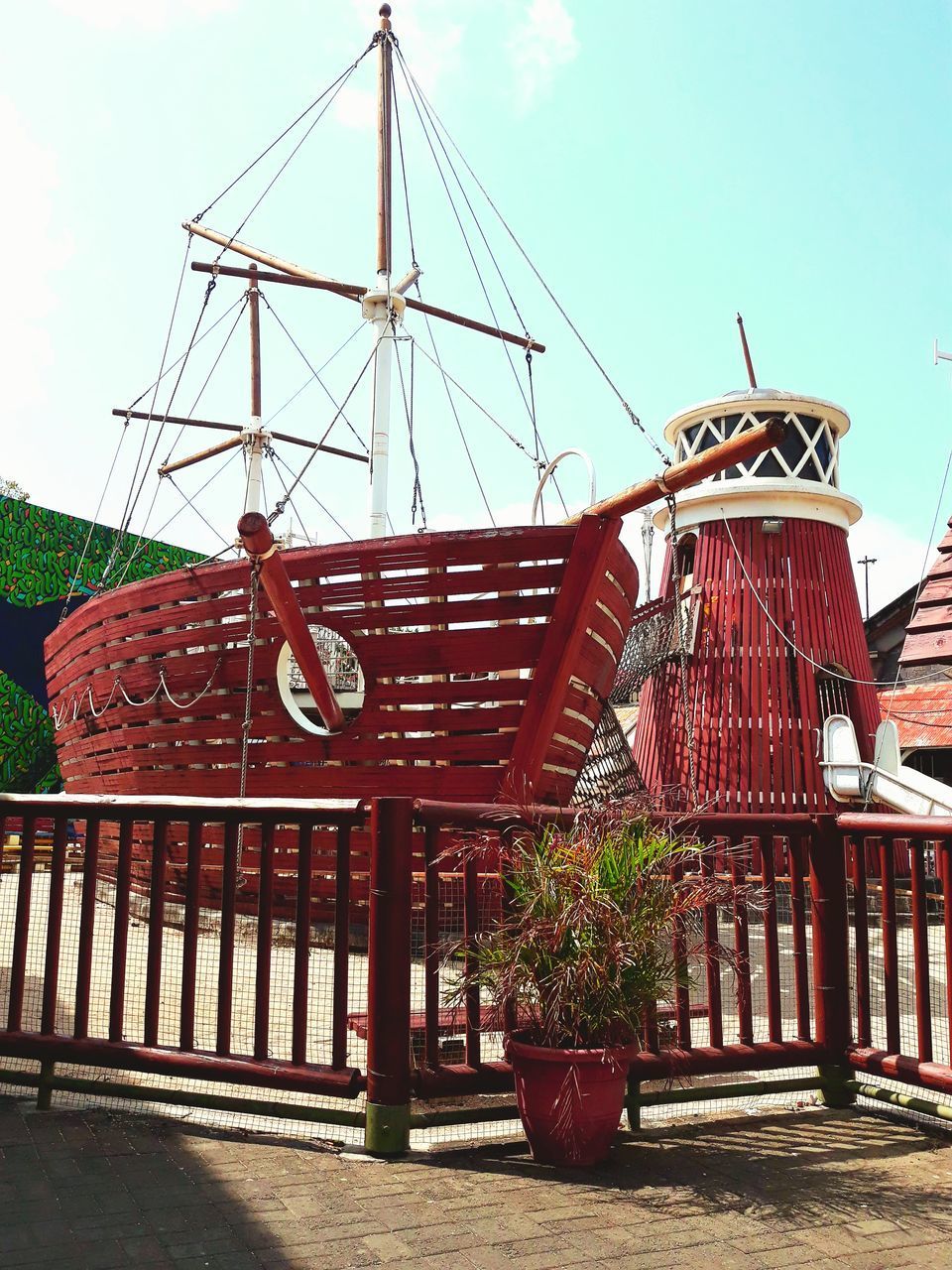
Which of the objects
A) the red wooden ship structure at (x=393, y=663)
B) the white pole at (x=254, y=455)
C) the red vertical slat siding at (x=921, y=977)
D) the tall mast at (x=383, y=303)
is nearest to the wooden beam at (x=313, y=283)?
the tall mast at (x=383, y=303)

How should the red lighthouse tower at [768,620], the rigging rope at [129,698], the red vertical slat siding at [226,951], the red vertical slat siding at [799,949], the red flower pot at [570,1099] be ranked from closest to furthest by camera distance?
the red flower pot at [570,1099] → the red vertical slat siding at [226,951] → the red vertical slat siding at [799,949] → the rigging rope at [129,698] → the red lighthouse tower at [768,620]

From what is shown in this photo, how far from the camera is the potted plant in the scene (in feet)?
10.3

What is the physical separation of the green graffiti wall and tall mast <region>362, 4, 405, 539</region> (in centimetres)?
984

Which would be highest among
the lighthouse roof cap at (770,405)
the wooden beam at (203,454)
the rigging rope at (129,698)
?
the wooden beam at (203,454)

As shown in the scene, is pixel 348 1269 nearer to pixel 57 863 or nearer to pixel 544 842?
pixel 544 842

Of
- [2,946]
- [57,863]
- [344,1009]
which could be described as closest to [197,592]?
[2,946]

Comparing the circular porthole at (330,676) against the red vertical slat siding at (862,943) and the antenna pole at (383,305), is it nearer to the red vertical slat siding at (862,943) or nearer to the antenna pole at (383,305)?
the antenna pole at (383,305)

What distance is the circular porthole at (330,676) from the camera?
28.1 feet

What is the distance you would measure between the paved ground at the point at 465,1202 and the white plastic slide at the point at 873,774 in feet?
34.5

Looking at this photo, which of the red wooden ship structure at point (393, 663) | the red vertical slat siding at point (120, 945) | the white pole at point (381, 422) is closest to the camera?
the red vertical slat siding at point (120, 945)

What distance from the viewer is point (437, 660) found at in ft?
26.8

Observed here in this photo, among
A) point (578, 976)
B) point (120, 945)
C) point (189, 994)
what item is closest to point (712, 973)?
point (578, 976)

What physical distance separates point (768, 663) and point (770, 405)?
3.72 metres

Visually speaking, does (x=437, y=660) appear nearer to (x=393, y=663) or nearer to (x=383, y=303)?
(x=393, y=663)
